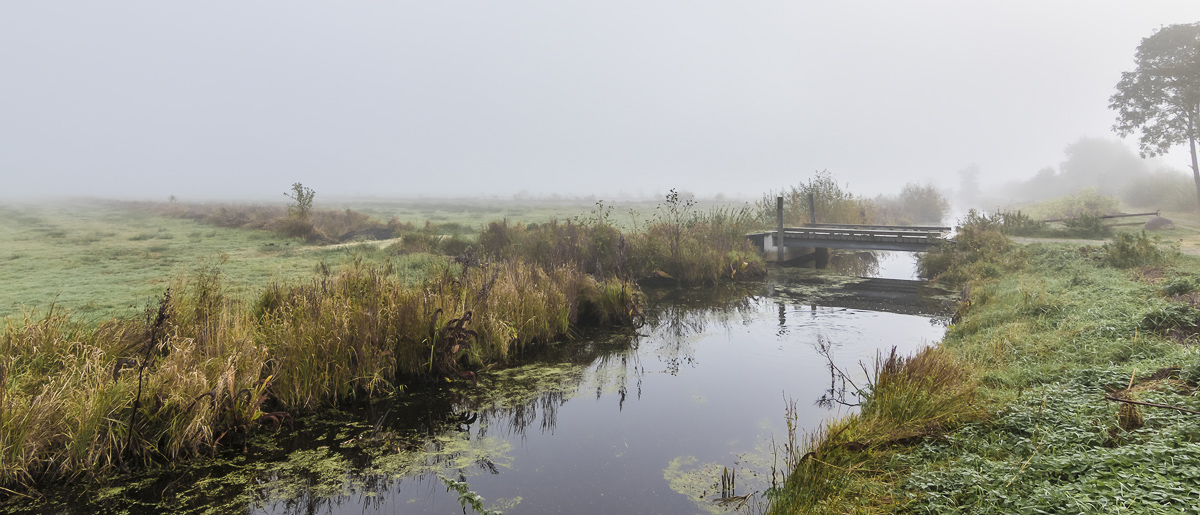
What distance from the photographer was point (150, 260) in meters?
12.6

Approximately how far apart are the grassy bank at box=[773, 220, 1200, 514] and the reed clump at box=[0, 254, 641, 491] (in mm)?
4170

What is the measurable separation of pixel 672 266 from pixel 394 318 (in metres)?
8.32

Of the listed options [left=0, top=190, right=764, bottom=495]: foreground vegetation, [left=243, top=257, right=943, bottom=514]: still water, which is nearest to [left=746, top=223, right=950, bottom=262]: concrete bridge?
[left=243, top=257, right=943, bottom=514]: still water

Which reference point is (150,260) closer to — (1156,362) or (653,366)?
(653,366)

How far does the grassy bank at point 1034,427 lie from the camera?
2727 mm

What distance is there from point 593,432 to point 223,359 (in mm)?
3309

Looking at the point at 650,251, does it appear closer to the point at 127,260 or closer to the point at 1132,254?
the point at 1132,254

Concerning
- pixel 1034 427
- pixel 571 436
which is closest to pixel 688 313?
pixel 571 436

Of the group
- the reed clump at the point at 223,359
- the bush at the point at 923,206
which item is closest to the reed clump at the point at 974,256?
the reed clump at the point at 223,359

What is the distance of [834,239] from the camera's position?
51.6ft

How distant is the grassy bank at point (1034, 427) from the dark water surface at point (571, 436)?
686 millimetres

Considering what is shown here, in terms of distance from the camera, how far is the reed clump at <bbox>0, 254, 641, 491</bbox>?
391cm

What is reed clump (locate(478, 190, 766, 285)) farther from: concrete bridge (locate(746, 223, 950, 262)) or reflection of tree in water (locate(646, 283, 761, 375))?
concrete bridge (locate(746, 223, 950, 262))

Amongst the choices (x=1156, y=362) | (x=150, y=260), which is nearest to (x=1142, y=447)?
(x=1156, y=362)
